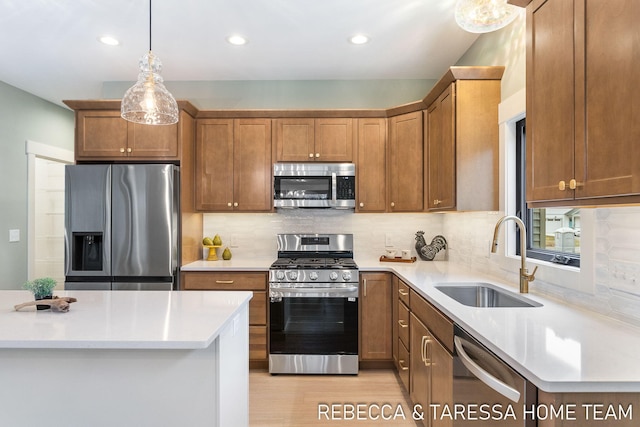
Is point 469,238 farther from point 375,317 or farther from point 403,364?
point 403,364

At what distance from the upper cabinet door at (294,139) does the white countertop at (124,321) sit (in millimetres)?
1779

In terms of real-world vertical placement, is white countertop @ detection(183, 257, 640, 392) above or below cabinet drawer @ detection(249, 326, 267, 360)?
above

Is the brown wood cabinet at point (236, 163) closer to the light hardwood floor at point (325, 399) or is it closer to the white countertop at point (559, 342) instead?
the light hardwood floor at point (325, 399)

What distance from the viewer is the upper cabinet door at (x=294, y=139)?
11.3ft

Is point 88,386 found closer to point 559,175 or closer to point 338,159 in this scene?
point 559,175

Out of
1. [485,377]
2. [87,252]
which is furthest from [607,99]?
[87,252]

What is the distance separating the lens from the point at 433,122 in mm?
3035

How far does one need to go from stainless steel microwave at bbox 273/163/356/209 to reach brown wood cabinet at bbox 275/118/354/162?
0.10 meters

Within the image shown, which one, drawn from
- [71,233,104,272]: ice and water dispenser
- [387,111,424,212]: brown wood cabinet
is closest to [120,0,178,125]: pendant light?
[71,233,104,272]: ice and water dispenser

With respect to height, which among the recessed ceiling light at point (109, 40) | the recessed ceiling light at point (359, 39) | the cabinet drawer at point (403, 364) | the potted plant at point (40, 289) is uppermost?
the recessed ceiling light at point (359, 39)

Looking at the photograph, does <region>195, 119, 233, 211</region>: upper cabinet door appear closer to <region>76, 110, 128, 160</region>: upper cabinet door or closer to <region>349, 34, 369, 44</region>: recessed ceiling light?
<region>76, 110, 128, 160</region>: upper cabinet door

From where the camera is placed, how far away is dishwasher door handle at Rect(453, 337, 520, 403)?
1106mm

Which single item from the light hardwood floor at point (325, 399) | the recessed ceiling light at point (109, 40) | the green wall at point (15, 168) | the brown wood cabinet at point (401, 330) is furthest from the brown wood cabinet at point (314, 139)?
the green wall at point (15, 168)

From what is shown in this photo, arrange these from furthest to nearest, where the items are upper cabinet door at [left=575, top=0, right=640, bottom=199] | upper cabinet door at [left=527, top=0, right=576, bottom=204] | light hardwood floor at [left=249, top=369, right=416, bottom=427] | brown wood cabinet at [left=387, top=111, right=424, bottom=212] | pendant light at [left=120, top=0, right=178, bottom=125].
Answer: brown wood cabinet at [left=387, top=111, right=424, bottom=212]
light hardwood floor at [left=249, top=369, right=416, bottom=427]
pendant light at [left=120, top=0, right=178, bottom=125]
upper cabinet door at [left=527, top=0, right=576, bottom=204]
upper cabinet door at [left=575, top=0, right=640, bottom=199]
